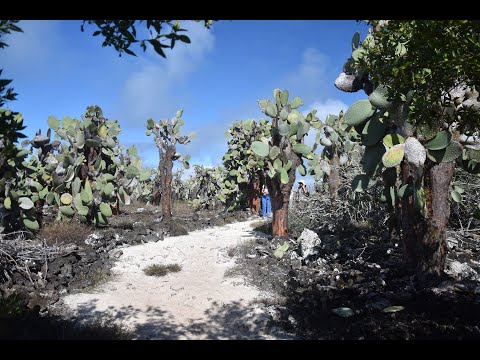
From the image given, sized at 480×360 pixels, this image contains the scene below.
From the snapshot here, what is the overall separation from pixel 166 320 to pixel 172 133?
11337mm

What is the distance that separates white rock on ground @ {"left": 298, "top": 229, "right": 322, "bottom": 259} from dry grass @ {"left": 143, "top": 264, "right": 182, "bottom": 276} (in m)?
2.65

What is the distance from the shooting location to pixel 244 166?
60.0 ft

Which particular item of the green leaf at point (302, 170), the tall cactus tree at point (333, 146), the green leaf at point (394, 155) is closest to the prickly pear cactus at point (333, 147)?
the tall cactus tree at point (333, 146)

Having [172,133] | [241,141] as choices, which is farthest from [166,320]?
[241,141]

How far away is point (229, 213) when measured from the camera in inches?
720

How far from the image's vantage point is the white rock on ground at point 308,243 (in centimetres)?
864

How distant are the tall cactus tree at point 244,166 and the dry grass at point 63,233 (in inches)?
334

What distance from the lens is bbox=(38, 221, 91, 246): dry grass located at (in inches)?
354

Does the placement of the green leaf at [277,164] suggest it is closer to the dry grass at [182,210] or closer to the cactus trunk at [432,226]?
the cactus trunk at [432,226]

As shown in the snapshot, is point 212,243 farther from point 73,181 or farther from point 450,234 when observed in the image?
point 450,234

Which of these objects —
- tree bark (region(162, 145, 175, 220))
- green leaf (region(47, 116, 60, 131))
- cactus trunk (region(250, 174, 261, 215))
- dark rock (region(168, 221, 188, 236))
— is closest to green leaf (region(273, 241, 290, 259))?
dark rock (region(168, 221, 188, 236))

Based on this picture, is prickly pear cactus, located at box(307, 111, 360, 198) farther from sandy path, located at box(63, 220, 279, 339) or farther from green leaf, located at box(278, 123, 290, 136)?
sandy path, located at box(63, 220, 279, 339)

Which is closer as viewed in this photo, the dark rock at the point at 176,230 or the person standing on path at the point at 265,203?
the dark rock at the point at 176,230

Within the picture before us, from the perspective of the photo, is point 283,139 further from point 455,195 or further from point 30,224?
point 30,224
